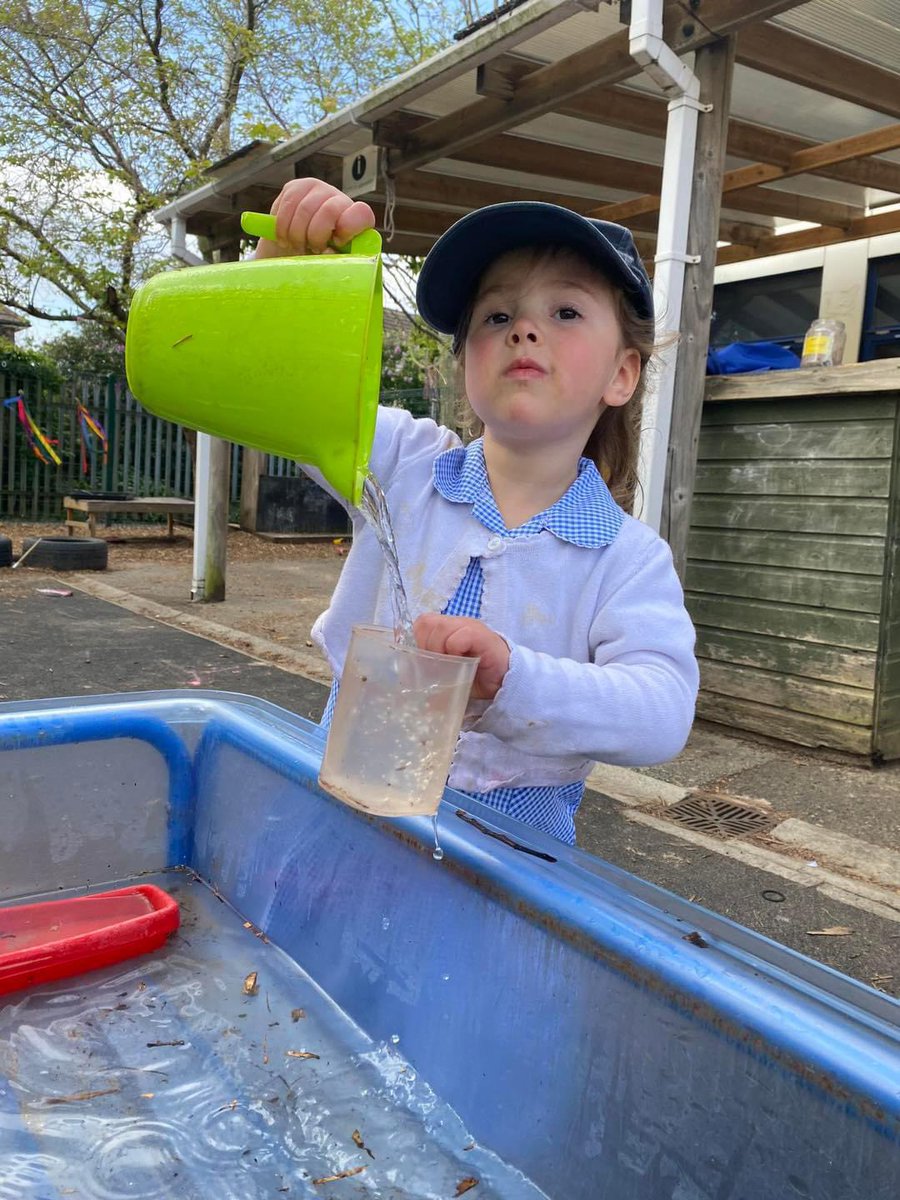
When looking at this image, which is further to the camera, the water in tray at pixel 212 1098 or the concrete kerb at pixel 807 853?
the concrete kerb at pixel 807 853

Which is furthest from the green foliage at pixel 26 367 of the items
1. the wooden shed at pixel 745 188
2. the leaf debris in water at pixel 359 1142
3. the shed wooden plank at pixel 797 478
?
the leaf debris in water at pixel 359 1142

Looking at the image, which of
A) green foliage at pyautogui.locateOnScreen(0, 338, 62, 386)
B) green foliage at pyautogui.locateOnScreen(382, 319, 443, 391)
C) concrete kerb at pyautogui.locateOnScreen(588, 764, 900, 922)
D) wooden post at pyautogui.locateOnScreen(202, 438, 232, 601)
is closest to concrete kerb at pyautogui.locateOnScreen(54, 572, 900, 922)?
concrete kerb at pyautogui.locateOnScreen(588, 764, 900, 922)

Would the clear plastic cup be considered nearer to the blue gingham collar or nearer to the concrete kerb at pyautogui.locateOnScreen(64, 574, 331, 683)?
the blue gingham collar

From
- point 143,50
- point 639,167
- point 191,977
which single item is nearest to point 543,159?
point 639,167

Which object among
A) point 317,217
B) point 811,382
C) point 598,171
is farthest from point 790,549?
point 317,217

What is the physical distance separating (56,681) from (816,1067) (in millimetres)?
4271

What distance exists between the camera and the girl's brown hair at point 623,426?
1.40m

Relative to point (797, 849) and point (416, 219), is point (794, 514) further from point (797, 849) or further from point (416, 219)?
point (416, 219)

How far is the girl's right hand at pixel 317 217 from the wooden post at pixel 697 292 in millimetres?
2695

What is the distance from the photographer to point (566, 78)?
3.88 metres

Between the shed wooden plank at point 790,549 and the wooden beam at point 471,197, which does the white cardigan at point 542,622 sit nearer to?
the shed wooden plank at point 790,549

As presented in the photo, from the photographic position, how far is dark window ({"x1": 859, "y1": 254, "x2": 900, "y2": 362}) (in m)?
6.18

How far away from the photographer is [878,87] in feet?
12.8

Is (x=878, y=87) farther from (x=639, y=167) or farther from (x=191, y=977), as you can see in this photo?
(x=191, y=977)
